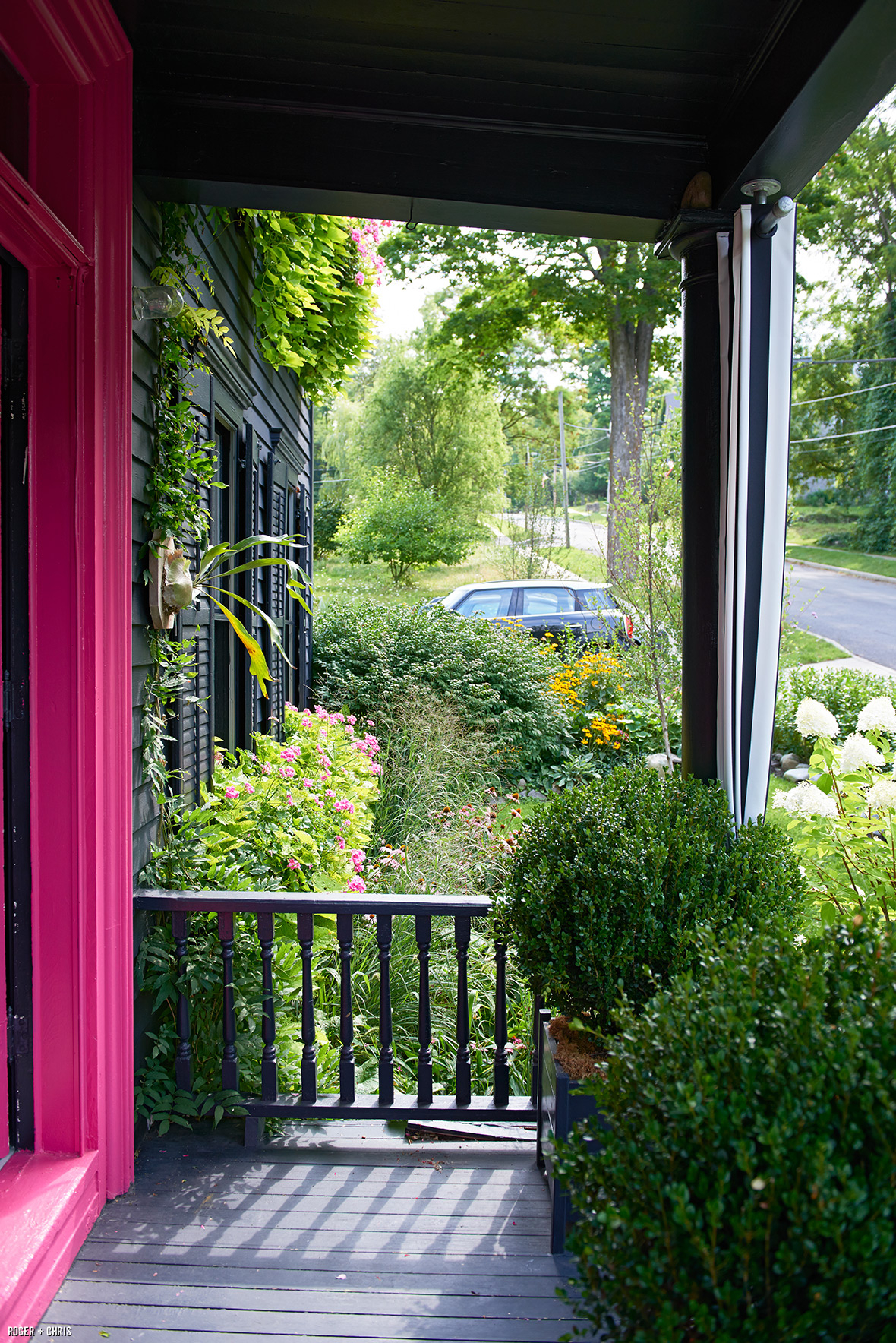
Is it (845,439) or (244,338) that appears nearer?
(244,338)

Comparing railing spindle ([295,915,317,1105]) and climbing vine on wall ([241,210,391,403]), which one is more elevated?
climbing vine on wall ([241,210,391,403])

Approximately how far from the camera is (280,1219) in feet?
6.27

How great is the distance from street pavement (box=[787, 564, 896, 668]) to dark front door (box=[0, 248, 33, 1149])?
374 inches

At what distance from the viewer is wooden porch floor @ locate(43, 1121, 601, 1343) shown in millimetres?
1615

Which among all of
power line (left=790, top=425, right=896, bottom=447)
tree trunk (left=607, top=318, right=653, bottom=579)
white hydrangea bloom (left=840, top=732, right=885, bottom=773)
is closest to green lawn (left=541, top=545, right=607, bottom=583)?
tree trunk (left=607, top=318, right=653, bottom=579)

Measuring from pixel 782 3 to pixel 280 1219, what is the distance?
288 cm

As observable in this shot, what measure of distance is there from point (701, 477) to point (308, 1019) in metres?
1.80

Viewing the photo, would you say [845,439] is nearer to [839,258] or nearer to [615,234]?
[839,258]

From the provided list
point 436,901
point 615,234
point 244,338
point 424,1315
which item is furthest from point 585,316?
point 424,1315

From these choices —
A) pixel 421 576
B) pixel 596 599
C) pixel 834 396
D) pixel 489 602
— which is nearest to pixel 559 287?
pixel 489 602

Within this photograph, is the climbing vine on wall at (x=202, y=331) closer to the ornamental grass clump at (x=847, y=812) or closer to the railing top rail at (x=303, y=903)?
the railing top rail at (x=303, y=903)

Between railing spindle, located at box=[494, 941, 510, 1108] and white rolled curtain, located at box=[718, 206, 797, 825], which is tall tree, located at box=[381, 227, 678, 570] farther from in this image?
railing spindle, located at box=[494, 941, 510, 1108]

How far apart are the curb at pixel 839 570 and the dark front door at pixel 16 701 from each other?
59.8 ft

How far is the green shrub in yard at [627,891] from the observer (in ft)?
5.86
